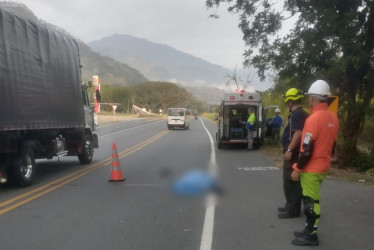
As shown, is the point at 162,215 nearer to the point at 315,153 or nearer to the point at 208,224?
the point at 208,224

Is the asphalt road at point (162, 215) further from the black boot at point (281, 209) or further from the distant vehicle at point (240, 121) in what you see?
the distant vehicle at point (240, 121)

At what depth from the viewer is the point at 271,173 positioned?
1234 centimetres

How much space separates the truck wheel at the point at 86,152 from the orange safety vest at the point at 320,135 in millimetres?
9601

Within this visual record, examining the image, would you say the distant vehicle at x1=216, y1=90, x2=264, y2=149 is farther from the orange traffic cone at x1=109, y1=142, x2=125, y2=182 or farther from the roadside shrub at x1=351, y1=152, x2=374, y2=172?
the orange traffic cone at x1=109, y1=142, x2=125, y2=182

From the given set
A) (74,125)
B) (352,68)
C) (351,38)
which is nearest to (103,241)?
(74,125)

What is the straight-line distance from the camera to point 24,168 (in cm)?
1013

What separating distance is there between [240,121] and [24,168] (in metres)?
12.6

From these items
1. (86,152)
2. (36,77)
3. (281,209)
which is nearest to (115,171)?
(36,77)

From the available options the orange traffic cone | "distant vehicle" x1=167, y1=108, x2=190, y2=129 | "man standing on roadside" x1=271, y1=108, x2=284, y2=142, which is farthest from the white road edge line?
"distant vehicle" x1=167, y1=108, x2=190, y2=129

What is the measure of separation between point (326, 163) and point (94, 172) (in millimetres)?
7987

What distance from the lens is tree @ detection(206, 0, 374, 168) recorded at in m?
12.8

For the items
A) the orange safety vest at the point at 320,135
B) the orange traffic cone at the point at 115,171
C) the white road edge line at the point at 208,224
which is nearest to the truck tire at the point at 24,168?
the orange traffic cone at the point at 115,171

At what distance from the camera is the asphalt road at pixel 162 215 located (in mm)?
5882

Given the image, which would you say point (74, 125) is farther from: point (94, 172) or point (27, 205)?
point (27, 205)
